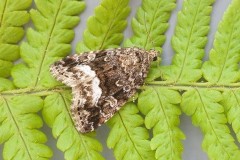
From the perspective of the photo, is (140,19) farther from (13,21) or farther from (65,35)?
(13,21)

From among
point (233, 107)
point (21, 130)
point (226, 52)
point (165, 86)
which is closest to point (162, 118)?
point (165, 86)

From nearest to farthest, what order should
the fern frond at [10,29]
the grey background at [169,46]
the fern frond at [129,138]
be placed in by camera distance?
1. the fern frond at [10,29]
2. the fern frond at [129,138]
3. the grey background at [169,46]

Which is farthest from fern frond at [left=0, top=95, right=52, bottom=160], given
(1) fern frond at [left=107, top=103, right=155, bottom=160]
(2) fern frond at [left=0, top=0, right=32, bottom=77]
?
(1) fern frond at [left=107, top=103, right=155, bottom=160]

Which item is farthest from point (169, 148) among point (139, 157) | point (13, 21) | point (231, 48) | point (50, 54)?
point (13, 21)

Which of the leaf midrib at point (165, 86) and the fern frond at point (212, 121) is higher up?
the leaf midrib at point (165, 86)

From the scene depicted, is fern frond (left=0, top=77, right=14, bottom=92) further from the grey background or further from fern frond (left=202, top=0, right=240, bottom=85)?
fern frond (left=202, top=0, right=240, bottom=85)

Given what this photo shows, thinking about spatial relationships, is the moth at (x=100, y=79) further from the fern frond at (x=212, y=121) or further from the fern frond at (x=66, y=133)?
the fern frond at (x=212, y=121)

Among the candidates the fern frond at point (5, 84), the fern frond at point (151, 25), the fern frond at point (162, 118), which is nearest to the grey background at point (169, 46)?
the fern frond at point (151, 25)

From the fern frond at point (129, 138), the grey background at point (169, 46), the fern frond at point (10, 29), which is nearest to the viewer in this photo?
the fern frond at point (10, 29)
